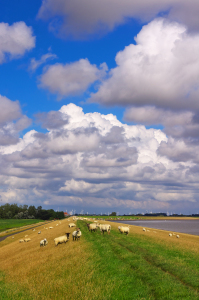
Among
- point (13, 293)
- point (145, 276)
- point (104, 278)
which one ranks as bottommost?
point (13, 293)

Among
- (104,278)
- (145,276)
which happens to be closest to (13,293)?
(104,278)

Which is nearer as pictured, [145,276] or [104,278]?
[145,276]

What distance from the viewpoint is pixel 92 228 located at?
4331 centimetres

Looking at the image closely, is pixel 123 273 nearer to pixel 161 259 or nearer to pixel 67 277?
pixel 67 277

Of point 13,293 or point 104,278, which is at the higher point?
point 104,278

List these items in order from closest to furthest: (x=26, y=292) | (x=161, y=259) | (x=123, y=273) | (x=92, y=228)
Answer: (x=26, y=292) < (x=123, y=273) < (x=161, y=259) < (x=92, y=228)

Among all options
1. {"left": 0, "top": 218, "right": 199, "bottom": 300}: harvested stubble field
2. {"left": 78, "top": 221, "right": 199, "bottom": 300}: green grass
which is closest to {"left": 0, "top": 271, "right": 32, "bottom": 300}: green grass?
{"left": 0, "top": 218, "right": 199, "bottom": 300}: harvested stubble field

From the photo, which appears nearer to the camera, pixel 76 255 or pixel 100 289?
pixel 100 289

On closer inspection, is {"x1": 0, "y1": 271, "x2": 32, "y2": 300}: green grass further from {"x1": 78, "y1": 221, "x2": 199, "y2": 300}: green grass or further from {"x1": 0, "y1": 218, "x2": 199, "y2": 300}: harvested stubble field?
{"x1": 78, "y1": 221, "x2": 199, "y2": 300}: green grass

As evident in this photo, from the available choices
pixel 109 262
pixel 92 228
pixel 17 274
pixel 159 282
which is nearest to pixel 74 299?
pixel 159 282

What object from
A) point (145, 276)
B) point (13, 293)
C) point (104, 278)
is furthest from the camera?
point (104, 278)

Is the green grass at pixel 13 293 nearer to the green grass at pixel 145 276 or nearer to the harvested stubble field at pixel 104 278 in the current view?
the harvested stubble field at pixel 104 278

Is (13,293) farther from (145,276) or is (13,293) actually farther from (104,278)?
(145,276)

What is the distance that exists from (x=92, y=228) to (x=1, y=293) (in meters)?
28.9
